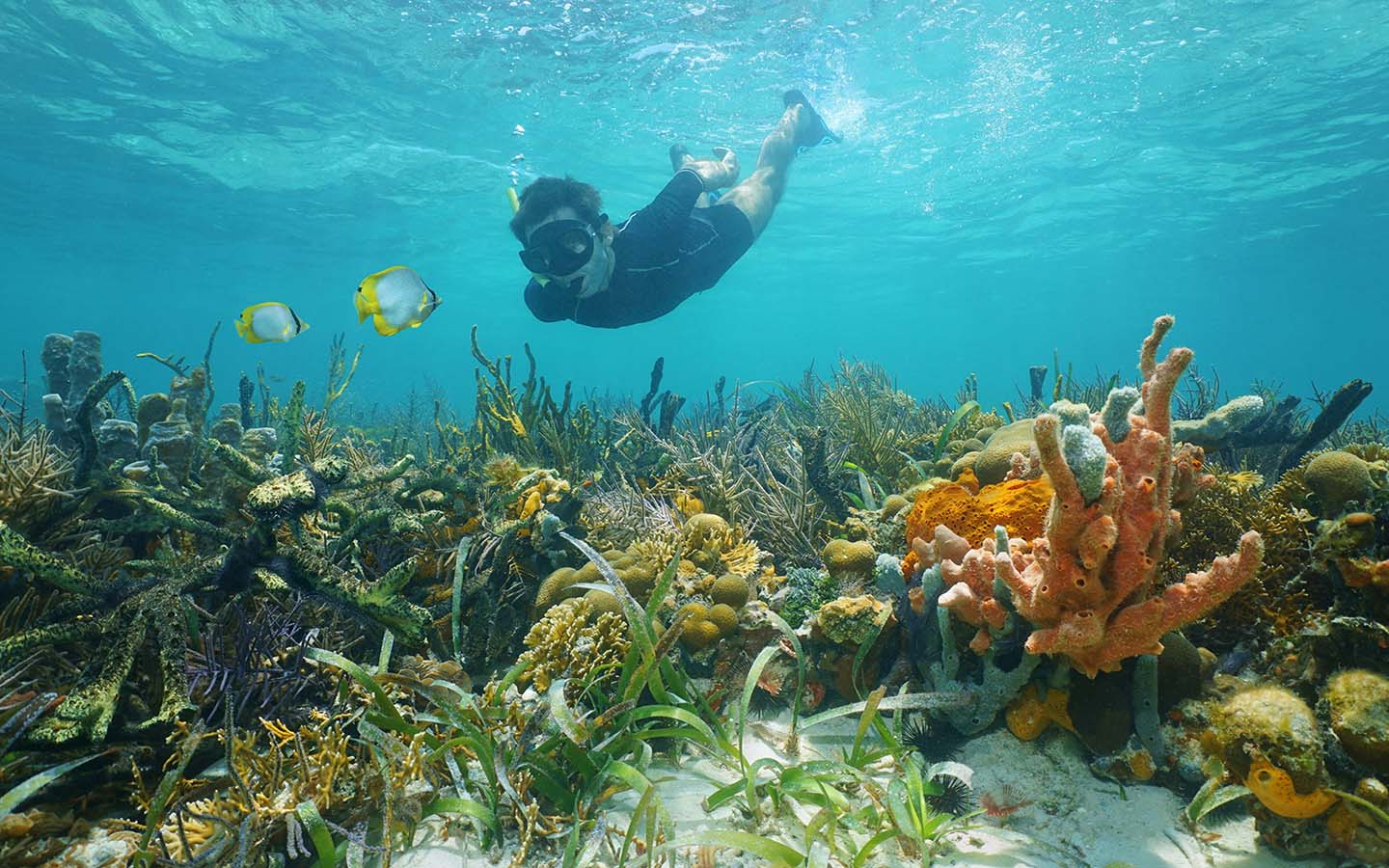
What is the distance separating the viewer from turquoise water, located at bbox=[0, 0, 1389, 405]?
13.9 metres

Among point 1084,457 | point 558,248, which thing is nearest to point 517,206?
point 558,248

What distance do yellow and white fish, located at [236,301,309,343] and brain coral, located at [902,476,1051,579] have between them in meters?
4.78

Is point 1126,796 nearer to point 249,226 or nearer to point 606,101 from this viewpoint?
point 606,101

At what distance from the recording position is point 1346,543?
2.43m

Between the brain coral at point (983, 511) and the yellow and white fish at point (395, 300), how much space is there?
3528 mm

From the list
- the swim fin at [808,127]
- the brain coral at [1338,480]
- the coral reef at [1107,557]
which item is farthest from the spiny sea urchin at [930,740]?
the swim fin at [808,127]

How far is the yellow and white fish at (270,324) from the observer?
4.82m

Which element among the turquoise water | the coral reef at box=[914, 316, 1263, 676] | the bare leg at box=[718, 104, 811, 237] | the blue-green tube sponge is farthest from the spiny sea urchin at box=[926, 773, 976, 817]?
the bare leg at box=[718, 104, 811, 237]

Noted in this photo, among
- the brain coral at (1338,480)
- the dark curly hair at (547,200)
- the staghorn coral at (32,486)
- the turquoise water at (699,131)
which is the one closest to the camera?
the brain coral at (1338,480)

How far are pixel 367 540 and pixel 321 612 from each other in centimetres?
55

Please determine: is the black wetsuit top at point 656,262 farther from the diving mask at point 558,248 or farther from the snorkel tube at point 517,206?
the diving mask at point 558,248

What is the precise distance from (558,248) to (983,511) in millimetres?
4288

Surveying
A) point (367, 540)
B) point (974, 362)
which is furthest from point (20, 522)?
point (974, 362)

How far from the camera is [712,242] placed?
7.95 m
